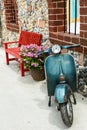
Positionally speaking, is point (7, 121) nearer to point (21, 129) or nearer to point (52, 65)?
point (21, 129)

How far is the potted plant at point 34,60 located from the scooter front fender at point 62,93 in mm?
1293

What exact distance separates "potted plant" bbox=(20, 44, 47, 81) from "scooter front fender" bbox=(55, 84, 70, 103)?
50.9 inches

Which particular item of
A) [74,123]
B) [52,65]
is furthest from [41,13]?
[74,123]

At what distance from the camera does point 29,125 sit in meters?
2.83

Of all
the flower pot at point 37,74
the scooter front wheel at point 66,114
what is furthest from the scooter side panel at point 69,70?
the flower pot at point 37,74

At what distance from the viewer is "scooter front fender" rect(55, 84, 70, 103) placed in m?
2.71

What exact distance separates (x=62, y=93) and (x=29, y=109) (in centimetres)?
66

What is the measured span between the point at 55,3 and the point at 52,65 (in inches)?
65.6

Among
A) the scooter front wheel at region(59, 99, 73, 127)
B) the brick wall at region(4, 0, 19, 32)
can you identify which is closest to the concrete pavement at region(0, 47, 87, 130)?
the scooter front wheel at region(59, 99, 73, 127)

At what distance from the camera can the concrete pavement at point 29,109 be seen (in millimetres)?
2814

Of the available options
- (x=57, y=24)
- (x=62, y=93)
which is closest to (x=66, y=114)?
(x=62, y=93)

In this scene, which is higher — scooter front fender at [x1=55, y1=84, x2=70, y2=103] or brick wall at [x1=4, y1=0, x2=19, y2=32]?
brick wall at [x1=4, y1=0, x2=19, y2=32]

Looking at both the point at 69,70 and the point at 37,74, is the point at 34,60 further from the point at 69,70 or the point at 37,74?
the point at 69,70

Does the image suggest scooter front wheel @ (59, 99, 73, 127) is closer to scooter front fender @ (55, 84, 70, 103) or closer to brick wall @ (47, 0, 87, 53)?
scooter front fender @ (55, 84, 70, 103)
